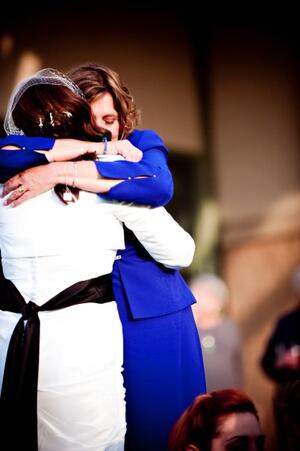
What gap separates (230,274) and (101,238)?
4.10 metres

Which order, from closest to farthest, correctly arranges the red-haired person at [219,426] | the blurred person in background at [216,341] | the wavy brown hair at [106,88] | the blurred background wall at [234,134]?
the red-haired person at [219,426] → the wavy brown hair at [106,88] → the blurred person in background at [216,341] → the blurred background wall at [234,134]

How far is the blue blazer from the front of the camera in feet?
4.83

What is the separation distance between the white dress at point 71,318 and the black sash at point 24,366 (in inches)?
0.5

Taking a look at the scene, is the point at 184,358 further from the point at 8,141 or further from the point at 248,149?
the point at 248,149

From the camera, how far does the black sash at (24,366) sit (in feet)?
4.66

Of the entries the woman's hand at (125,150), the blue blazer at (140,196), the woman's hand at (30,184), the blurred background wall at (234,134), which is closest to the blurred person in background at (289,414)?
the blue blazer at (140,196)

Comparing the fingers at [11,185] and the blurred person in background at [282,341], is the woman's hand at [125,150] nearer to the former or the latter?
the fingers at [11,185]

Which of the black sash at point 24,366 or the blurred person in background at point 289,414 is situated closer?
the black sash at point 24,366

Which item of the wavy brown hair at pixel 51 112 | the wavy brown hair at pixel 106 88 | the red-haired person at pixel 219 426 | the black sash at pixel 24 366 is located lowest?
the red-haired person at pixel 219 426

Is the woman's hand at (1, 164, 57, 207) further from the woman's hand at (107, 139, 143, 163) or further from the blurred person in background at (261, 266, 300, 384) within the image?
the blurred person in background at (261, 266, 300, 384)

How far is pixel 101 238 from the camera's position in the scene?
1466 millimetres

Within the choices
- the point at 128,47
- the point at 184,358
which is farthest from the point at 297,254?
the point at 184,358

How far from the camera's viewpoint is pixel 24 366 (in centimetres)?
142

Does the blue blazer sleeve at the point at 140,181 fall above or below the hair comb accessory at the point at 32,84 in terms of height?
below
